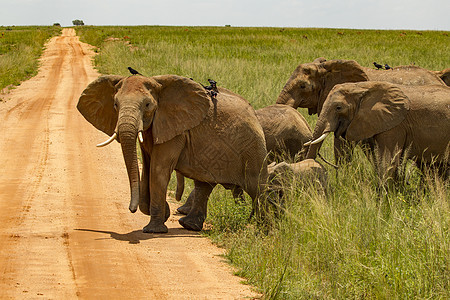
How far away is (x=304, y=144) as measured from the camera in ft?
30.5

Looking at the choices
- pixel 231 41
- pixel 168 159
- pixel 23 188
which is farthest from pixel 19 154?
pixel 231 41

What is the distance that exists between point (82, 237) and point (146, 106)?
1.54 metres

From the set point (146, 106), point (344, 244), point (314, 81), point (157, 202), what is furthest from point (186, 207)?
point (314, 81)

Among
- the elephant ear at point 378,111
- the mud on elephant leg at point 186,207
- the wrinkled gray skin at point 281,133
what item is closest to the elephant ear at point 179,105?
the mud on elephant leg at point 186,207

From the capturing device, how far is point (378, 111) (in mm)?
9023

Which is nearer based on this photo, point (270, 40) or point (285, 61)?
point (285, 61)

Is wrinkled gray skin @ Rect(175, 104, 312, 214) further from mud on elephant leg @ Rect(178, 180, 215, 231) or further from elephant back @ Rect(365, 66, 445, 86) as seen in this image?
elephant back @ Rect(365, 66, 445, 86)

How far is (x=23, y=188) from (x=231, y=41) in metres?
27.8

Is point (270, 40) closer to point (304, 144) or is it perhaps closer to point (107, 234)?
point (304, 144)

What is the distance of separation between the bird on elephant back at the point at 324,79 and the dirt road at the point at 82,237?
3212 millimetres

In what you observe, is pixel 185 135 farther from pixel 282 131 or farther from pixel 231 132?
pixel 282 131

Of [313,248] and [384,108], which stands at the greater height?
[384,108]

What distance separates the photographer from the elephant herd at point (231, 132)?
24.8 feet

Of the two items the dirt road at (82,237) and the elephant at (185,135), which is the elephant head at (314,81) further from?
the elephant at (185,135)
